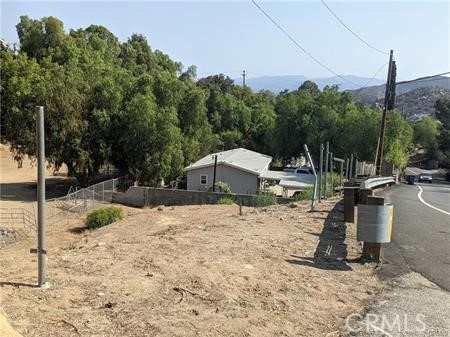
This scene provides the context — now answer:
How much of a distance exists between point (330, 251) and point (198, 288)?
3.12 meters

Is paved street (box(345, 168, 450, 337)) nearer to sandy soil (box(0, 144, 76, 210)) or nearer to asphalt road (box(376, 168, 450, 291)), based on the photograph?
asphalt road (box(376, 168, 450, 291))

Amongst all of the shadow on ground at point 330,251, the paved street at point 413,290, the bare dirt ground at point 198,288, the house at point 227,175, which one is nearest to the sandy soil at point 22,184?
the house at point 227,175

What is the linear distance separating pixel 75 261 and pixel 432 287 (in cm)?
503

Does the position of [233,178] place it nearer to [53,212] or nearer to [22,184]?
[22,184]

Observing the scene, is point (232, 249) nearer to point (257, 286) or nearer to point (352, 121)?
point (257, 286)

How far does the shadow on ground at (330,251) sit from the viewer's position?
25.4 feet

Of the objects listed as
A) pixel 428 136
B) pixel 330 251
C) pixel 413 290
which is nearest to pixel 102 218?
pixel 330 251

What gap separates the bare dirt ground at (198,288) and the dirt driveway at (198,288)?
1cm

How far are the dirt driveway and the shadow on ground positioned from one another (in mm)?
20

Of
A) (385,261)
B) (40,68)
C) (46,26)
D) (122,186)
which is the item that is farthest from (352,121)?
(385,261)

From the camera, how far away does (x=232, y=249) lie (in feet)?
27.4

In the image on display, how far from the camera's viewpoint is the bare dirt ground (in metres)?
5.20

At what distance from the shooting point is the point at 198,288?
247 inches

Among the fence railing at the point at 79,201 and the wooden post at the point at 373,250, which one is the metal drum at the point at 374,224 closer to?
the wooden post at the point at 373,250
